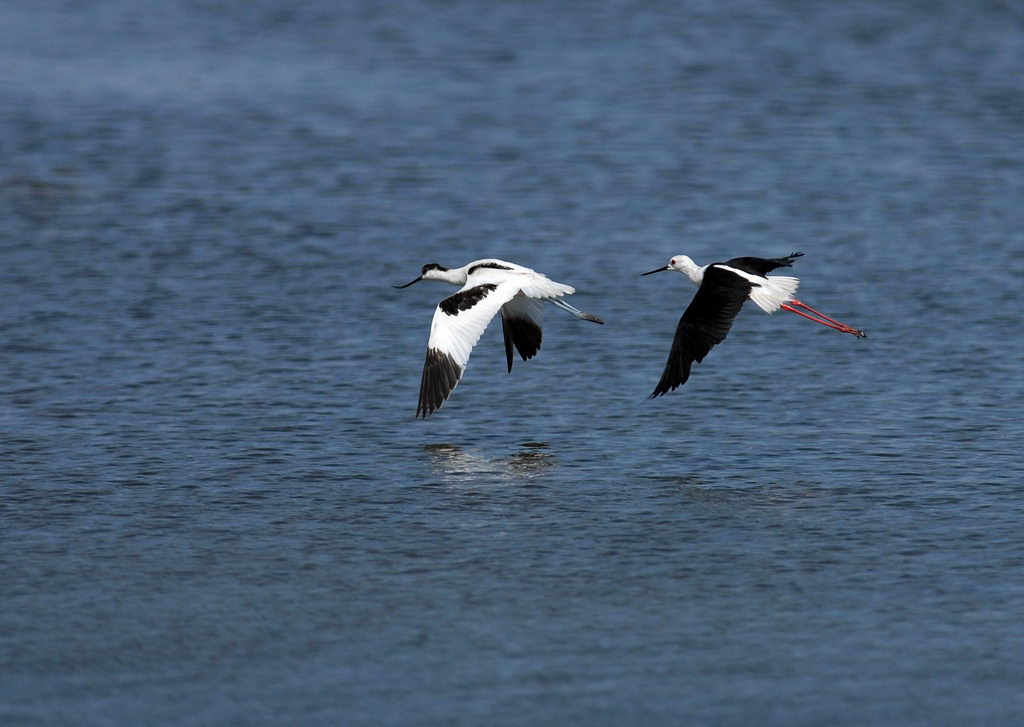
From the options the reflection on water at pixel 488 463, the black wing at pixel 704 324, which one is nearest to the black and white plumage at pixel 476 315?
the reflection on water at pixel 488 463

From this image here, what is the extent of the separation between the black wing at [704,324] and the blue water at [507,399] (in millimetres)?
585

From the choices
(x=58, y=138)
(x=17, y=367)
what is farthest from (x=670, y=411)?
(x=58, y=138)

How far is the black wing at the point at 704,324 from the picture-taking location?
11.1 metres

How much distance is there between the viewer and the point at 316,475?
35.7ft

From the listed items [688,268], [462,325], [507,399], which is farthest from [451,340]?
[688,268]

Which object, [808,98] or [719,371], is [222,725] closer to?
[719,371]

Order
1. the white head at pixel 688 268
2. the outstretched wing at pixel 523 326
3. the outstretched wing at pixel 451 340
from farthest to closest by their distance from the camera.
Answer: the outstretched wing at pixel 523 326, the white head at pixel 688 268, the outstretched wing at pixel 451 340

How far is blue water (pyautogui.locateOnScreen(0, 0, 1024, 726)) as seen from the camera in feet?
26.0

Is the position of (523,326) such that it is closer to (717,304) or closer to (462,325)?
(462,325)

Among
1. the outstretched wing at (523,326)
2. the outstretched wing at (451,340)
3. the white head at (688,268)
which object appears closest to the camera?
the outstretched wing at (451,340)

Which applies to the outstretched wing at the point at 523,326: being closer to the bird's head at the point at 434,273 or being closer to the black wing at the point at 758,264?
the bird's head at the point at 434,273

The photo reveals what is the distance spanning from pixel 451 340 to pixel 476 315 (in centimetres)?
30

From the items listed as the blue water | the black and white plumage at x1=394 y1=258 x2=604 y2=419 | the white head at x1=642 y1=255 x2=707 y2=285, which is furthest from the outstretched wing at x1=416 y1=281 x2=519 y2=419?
the white head at x1=642 y1=255 x2=707 y2=285

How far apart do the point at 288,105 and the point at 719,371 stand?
1171 centimetres
